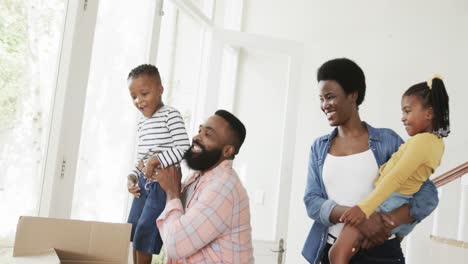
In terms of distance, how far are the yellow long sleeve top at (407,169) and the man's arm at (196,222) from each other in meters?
0.44

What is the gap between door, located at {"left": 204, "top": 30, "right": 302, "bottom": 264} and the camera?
133 inches

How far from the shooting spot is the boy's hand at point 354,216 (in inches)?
59.2

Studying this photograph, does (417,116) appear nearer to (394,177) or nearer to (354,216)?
(394,177)

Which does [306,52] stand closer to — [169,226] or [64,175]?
[64,175]

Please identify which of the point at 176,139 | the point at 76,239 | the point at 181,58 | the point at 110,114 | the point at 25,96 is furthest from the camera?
the point at 181,58

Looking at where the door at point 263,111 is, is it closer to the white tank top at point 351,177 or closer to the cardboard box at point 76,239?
the white tank top at point 351,177

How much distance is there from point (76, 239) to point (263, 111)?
2.76m

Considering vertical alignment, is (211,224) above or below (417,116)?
below

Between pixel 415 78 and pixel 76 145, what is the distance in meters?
2.79

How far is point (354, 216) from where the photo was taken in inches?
59.4

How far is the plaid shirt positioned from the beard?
57mm

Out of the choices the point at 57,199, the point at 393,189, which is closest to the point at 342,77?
the point at 393,189

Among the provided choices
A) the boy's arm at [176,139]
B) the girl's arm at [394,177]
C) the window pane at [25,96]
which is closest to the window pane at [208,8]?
the window pane at [25,96]

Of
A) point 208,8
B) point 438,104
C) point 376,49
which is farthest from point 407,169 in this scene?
point 208,8
